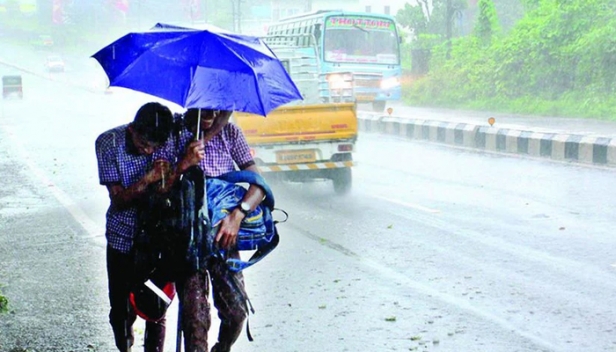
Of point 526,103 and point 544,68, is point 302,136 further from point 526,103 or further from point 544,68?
point 544,68

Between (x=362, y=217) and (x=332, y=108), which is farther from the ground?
(x=332, y=108)

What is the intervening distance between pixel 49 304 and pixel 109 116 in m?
26.3

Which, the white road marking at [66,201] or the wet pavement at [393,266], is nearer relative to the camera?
the wet pavement at [393,266]

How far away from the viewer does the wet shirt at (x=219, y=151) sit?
4.14 m

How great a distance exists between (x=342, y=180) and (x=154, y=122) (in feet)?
28.0

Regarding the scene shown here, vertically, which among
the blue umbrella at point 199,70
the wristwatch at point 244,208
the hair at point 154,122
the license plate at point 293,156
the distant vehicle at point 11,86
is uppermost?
the blue umbrella at point 199,70

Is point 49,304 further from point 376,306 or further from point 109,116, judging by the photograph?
point 109,116

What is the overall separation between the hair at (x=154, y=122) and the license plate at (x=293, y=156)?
26.1ft

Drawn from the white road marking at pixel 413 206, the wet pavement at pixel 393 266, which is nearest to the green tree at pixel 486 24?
the wet pavement at pixel 393 266

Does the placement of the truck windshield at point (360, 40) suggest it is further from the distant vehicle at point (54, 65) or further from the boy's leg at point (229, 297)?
the distant vehicle at point (54, 65)

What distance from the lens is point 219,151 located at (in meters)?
4.27

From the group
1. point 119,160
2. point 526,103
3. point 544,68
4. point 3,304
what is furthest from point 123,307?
point 544,68

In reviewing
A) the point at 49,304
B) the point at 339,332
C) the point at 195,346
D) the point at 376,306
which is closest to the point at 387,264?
the point at 376,306

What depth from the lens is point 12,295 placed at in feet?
24.0
